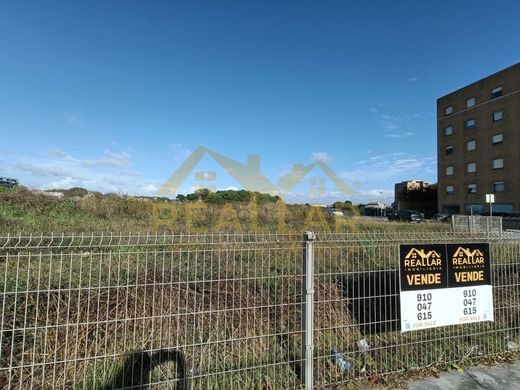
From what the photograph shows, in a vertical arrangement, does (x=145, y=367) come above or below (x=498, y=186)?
below

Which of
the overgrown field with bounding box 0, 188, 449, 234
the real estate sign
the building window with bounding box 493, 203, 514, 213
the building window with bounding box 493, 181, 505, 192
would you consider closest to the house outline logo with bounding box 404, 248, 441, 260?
the real estate sign

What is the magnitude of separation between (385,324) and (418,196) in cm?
6100

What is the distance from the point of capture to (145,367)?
3145mm

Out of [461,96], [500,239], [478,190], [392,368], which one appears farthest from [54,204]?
[461,96]

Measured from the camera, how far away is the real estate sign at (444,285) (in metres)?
3.66

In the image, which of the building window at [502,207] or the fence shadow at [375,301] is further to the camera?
the building window at [502,207]

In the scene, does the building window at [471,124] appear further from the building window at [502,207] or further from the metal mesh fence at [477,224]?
the metal mesh fence at [477,224]

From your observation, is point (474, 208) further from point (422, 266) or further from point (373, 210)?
point (422, 266)

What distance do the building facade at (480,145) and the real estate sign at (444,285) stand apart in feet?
131

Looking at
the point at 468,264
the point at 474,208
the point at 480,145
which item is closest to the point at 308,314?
the point at 468,264

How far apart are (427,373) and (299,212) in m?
14.4

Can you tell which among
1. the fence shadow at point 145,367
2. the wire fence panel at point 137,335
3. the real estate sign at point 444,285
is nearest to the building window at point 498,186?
the real estate sign at point 444,285

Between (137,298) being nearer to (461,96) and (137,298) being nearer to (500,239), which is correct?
(500,239)

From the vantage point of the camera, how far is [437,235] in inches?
164
